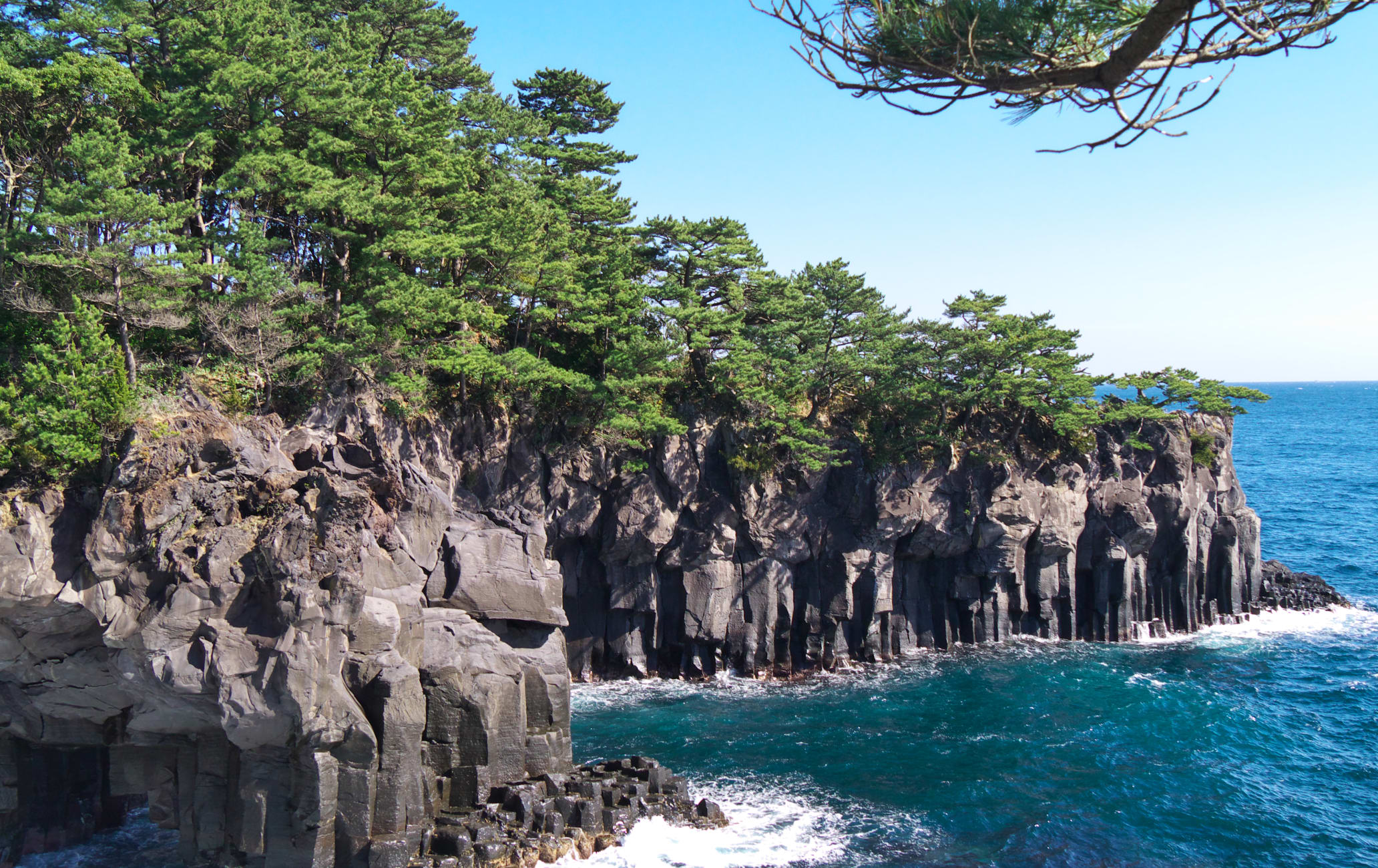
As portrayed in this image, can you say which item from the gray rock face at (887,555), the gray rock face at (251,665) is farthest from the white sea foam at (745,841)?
the gray rock face at (887,555)

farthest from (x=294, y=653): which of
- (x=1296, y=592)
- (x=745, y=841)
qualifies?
(x=1296, y=592)

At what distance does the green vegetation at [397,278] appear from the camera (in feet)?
93.0

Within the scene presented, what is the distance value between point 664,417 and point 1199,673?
29523mm

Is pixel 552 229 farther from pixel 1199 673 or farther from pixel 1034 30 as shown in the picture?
pixel 1199 673

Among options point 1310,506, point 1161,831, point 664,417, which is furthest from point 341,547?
point 1310,506

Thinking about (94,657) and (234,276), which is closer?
(94,657)

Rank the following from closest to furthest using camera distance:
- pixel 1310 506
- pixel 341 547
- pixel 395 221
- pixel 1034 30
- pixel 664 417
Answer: pixel 1034 30 < pixel 341 547 < pixel 395 221 < pixel 664 417 < pixel 1310 506

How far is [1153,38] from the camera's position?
7.98m

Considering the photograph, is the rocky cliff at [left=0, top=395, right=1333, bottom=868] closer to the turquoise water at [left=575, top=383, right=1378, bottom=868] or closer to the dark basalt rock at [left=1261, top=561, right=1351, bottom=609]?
the turquoise water at [left=575, top=383, right=1378, bottom=868]

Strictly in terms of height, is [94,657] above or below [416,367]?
below

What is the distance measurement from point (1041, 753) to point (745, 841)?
45.0 ft

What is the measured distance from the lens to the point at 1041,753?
3228 cm

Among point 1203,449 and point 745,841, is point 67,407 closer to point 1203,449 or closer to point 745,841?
point 745,841

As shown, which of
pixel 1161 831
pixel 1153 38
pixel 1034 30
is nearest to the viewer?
pixel 1153 38
